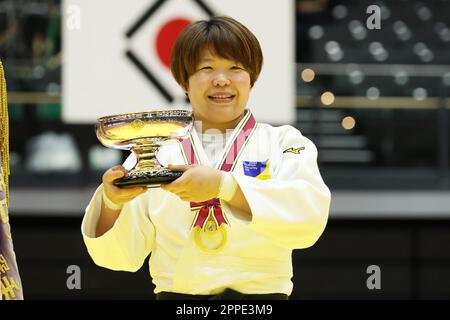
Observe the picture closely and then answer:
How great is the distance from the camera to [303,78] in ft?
15.7

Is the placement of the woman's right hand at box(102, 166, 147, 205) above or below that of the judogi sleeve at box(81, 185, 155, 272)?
above

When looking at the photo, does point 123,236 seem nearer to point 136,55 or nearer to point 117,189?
point 117,189

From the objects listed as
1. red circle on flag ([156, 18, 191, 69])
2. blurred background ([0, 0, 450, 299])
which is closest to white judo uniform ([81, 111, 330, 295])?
red circle on flag ([156, 18, 191, 69])

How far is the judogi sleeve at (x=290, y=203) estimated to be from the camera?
145cm

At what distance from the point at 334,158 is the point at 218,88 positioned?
3267mm

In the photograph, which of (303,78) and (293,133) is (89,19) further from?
(303,78)

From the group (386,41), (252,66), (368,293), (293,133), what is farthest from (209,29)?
(386,41)

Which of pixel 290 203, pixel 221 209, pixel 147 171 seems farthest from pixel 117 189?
pixel 290 203

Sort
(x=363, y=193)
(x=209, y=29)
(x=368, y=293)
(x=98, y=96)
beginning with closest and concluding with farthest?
(x=209, y=29)
(x=98, y=96)
(x=368, y=293)
(x=363, y=193)

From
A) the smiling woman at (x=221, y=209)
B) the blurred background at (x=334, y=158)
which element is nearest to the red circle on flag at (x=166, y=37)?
the blurred background at (x=334, y=158)

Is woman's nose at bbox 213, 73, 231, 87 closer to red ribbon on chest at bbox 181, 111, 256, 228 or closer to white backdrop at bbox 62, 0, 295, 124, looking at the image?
red ribbon on chest at bbox 181, 111, 256, 228

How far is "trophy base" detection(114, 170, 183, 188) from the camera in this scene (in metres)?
1.40

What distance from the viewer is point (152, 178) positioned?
1.39 metres

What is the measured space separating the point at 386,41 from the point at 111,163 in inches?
95.9
